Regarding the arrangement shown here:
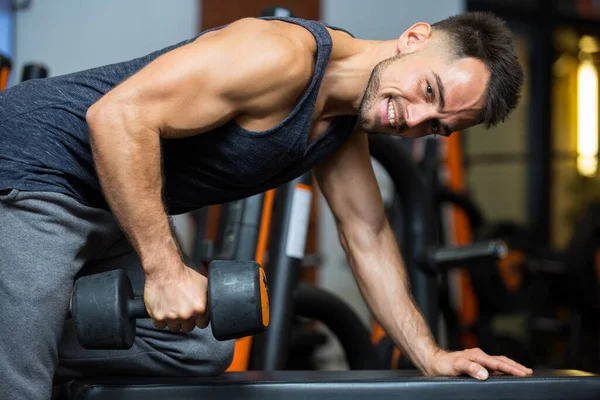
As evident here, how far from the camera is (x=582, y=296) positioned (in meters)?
3.69

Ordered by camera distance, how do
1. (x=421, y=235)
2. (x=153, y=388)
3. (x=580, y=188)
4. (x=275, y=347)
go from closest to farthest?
(x=153, y=388) → (x=275, y=347) → (x=421, y=235) → (x=580, y=188)

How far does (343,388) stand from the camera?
1.24 metres

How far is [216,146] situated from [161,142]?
99 mm

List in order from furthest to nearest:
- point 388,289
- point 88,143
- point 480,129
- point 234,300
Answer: point 480,129, point 388,289, point 88,143, point 234,300

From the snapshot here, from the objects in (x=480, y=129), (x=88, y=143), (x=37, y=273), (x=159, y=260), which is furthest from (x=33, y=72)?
(x=480, y=129)

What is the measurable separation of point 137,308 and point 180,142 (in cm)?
35

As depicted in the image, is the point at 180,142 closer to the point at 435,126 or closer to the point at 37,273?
the point at 37,273

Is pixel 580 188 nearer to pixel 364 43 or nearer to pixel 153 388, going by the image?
pixel 364 43

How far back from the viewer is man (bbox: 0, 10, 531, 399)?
1.21 metres

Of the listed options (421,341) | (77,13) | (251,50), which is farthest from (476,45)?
(77,13)

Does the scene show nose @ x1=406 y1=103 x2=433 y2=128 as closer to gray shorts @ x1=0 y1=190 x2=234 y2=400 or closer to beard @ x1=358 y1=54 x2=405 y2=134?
beard @ x1=358 y1=54 x2=405 y2=134

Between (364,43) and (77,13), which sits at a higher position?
(77,13)

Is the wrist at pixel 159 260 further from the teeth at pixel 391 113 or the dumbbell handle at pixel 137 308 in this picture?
the teeth at pixel 391 113

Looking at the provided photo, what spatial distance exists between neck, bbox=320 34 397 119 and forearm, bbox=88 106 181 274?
380mm
